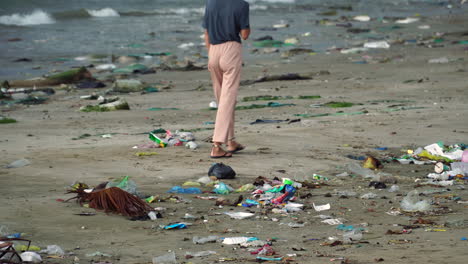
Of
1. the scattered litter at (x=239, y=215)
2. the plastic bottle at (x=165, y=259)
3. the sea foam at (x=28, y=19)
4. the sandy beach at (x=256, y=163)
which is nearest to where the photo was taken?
the plastic bottle at (x=165, y=259)

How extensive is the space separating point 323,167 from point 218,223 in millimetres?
2002

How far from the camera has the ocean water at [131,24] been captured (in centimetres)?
1944

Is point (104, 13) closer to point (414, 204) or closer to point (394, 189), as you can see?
point (394, 189)

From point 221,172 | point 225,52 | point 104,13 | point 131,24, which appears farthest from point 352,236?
point 104,13

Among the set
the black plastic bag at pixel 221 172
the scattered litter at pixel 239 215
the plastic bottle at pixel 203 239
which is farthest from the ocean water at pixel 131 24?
the plastic bottle at pixel 203 239

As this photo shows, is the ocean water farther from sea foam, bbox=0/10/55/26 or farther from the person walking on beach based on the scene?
the person walking on beach

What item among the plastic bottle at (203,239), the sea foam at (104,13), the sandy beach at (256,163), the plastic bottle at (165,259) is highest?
the plastic bottle at (165,259)

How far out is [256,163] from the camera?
655 cm

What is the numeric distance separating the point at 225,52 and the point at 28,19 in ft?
76.5

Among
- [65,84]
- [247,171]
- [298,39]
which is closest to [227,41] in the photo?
[247,171]

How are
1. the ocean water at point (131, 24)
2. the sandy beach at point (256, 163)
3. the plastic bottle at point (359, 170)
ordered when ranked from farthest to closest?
the ocean water at point (131, 24)
the plastic bottle at point (359, 170)
the sandy beach at point (256, 163)

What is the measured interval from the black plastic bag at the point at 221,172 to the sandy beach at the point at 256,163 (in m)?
0.13

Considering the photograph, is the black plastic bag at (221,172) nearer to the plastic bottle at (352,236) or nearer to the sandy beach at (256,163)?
the sandy beach at (256,163)

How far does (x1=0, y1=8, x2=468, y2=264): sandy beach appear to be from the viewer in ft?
13.2
